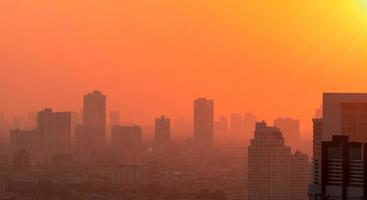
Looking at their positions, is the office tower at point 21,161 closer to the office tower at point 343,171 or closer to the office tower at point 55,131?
the office tower at point 55,131

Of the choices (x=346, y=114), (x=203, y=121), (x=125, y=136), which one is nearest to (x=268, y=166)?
(x=346, y=114)

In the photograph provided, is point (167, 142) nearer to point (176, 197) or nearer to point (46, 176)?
point (46, 176)

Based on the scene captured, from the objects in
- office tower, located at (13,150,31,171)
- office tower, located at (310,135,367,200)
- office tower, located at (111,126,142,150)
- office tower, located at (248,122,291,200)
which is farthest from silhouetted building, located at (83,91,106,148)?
office tower, located at (310,135,367,200)

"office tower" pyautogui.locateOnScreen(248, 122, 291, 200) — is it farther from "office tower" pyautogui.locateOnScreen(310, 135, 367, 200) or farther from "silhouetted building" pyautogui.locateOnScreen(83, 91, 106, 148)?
"silhouetted building" pyautogui.locateOnScreen(83, 91, 106, 148)

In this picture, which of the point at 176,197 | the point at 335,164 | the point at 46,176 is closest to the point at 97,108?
the point at 46,176

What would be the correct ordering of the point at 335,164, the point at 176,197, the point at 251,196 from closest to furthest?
the point at 335,164
the point at 251,196
the point at 176,197
